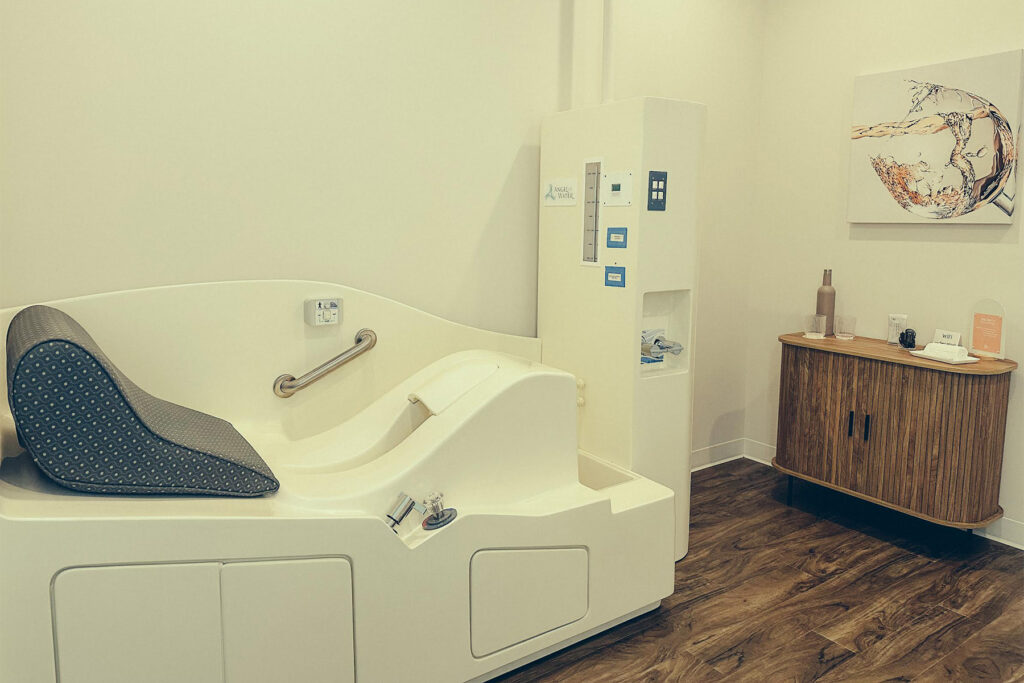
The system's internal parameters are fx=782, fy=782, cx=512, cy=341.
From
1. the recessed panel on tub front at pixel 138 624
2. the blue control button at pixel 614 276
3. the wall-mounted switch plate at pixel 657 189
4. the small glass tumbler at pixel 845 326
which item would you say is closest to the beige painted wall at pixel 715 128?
the small glass tumbler at pixel 845 326

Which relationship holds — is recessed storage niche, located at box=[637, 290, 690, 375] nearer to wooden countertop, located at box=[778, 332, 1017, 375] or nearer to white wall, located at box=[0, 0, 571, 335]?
white wall, located at box=[0, 0, 571, 335]

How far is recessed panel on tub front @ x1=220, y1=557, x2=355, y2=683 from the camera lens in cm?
184

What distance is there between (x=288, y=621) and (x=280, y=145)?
1.53m

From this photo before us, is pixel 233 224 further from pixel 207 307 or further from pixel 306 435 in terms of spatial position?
pixel 306 435

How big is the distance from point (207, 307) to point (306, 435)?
0.56 meters

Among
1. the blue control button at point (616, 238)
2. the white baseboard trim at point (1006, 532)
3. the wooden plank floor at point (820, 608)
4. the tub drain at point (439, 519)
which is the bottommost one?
the wooden plank floor at point (820, 608)

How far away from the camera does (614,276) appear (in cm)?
284

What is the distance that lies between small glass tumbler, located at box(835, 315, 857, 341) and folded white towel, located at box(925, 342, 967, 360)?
465mm

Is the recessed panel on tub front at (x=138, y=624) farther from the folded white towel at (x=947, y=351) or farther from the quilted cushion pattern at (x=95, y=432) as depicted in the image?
the folded white towel at (x=947, y=351)

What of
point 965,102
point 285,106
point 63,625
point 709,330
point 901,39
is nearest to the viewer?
point 63,625

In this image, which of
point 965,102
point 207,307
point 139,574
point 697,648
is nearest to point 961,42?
point 965,102

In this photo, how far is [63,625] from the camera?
1.69m

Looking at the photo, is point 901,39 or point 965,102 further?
point 901,39

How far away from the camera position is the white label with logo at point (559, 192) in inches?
118
